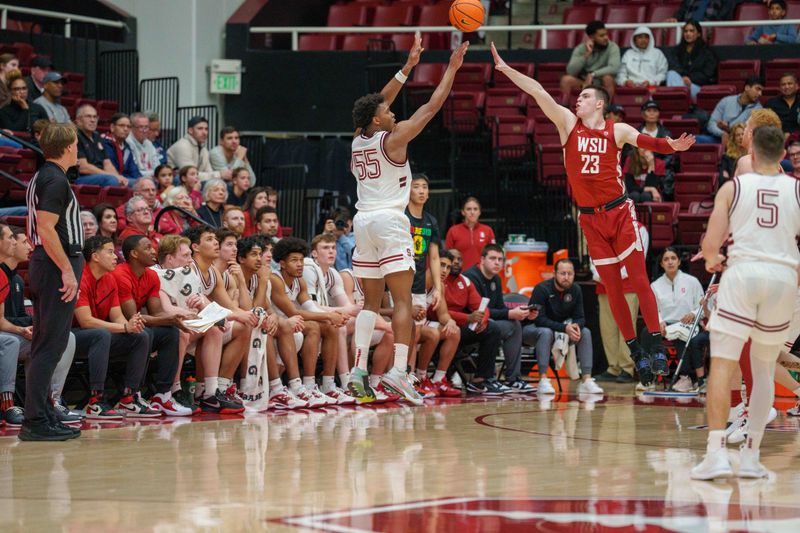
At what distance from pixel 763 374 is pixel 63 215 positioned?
14.3 ft

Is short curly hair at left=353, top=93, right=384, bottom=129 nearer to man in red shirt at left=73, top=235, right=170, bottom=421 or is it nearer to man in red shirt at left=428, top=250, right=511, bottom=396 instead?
man in red shirt at left=73, top=235, right=170, bottom=421

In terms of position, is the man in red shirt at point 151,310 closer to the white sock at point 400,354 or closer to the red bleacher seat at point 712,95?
the white sock at point 400,354

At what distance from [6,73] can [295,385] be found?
610cm

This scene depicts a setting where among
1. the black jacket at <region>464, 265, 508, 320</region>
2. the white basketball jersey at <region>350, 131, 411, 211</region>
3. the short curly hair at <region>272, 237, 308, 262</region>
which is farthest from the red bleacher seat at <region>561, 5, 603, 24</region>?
the white basketball jersey at <region>350, 131, 411, 211</region>

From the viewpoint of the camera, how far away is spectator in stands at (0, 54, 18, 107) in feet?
42.9

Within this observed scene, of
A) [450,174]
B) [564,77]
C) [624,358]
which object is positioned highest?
[564,77]

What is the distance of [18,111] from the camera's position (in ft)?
43.7

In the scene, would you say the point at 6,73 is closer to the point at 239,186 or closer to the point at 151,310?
the point at 239,186

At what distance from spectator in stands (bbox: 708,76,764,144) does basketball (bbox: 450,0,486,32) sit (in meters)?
7.28

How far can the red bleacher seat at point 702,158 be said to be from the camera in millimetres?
15461

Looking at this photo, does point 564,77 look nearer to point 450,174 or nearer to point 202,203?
point 450,174

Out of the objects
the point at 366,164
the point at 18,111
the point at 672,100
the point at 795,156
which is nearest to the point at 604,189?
the point at 366,164

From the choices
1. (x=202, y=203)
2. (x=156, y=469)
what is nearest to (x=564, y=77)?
(x=202, y=203)

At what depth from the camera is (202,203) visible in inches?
500
